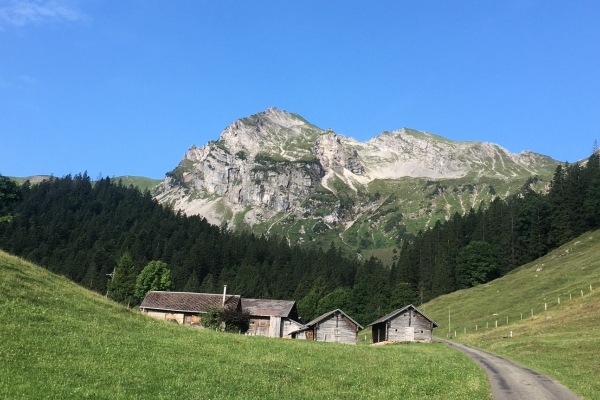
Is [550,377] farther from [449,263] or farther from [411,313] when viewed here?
[449,263]

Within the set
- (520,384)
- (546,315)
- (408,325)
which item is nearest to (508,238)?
(408,325)

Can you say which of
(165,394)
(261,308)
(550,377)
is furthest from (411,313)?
(165,394)

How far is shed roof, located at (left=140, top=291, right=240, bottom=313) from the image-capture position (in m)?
78.3

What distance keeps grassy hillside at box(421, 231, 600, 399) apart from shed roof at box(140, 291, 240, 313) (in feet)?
124

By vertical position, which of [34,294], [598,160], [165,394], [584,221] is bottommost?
[165,394]

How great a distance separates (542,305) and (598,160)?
10843 centimetres

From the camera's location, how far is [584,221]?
400 ft

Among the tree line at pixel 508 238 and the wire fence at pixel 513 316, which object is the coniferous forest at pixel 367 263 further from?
the wire fence at pixel 513 316

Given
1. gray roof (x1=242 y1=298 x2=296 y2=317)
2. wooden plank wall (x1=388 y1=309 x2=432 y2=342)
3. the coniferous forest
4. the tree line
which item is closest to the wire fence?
wooden plank wall (x1=388 y1=309 x2=432 y2=342)

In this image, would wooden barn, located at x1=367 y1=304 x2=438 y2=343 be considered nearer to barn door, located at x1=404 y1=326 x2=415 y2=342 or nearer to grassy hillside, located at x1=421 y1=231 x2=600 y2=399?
barn door, located at x1=404 y1=326 x2=415 y2=342

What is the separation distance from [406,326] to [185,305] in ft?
121

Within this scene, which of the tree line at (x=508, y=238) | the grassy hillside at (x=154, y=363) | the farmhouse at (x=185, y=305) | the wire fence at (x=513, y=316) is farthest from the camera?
the tree line at (x=508, y=238)

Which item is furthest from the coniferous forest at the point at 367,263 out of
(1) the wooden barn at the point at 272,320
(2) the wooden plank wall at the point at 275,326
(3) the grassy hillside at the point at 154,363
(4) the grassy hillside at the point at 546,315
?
(3) the grassy hillside at the point at 154,363

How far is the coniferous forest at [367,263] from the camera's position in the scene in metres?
127
